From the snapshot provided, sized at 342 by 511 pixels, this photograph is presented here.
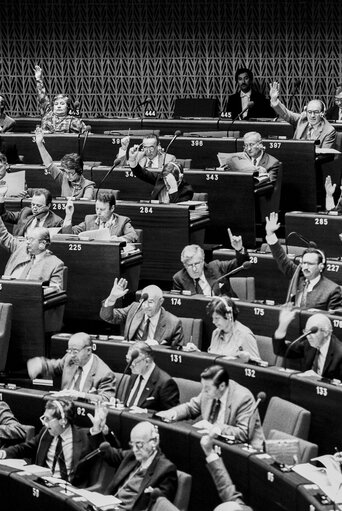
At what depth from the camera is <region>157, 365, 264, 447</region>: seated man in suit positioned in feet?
13.1

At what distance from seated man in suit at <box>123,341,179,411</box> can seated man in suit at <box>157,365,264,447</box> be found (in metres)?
0.19

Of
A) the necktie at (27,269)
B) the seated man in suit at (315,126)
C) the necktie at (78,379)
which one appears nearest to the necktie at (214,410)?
the necktie at (78,379)

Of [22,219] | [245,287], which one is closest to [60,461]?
[245,287]

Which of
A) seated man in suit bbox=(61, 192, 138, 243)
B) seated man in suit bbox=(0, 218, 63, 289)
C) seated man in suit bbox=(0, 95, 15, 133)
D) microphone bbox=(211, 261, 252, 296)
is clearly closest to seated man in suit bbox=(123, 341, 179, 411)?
microphone bbox=(211, 261, 252, 296)

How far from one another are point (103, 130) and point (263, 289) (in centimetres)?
234

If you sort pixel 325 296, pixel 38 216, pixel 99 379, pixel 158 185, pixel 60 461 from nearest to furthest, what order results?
pixel 60 461 → pixel 99 379 → pixel 325 296 → pixel 38 216 → pixel 158 185

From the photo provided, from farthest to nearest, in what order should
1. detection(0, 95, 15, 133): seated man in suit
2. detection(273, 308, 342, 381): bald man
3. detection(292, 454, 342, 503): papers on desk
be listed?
1. detection(0, 95, 15, 133): seated man in suit
2. detection(273, 308, 342, 381): bald man
3. detection(292, 454, 342, 503): papers on desk

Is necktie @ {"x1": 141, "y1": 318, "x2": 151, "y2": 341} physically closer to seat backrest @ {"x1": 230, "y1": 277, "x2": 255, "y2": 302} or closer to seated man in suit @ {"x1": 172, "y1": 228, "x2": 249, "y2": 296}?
seated man in suit @ {"x1": 172, "y1": 228, "x2": 249, "y2": 296}

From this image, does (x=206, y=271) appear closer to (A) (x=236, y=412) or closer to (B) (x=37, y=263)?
(B) (x=37, y=263)

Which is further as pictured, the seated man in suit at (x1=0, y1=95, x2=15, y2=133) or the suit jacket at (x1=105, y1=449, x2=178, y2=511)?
the seated man in suit at (x1=0, y1=95, x2=15, y2=133)

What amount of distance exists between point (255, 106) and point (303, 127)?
3.23ft

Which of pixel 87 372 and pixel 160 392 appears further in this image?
pixel 87 372

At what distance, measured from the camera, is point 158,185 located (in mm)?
6090

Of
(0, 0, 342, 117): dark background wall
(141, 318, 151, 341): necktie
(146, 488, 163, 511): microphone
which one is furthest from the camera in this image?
(0, 0, 342, 117): dark background wall
